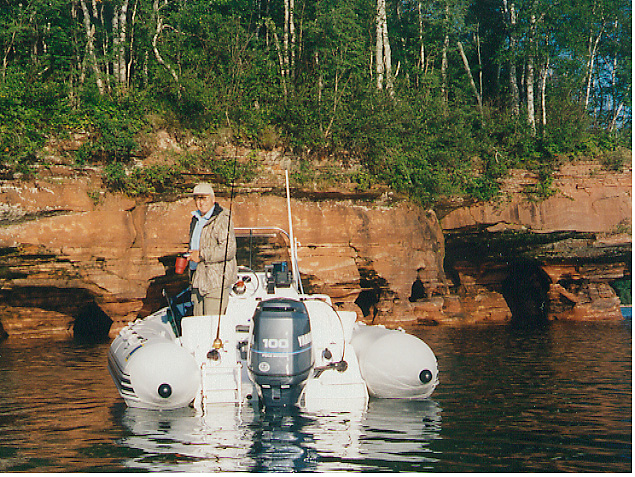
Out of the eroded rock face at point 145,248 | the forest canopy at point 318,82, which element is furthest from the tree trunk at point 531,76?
the eroded rock face at point 145,248

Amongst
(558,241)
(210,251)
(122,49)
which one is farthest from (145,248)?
(558,241)

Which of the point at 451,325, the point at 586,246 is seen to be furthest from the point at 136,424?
the point at 586,246

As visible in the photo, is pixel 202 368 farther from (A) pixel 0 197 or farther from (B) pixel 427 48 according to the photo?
(B) pixel 427 48

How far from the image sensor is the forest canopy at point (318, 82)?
49.6ft

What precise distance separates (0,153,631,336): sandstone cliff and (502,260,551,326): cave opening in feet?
0.23

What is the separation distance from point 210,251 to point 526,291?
16.6 meters

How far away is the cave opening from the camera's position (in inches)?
806

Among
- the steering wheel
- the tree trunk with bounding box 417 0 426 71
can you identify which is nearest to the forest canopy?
the tree trunk with bounding box 417 0 426 71

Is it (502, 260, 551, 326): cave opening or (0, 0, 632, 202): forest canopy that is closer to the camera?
(0, 0, 632, 202): forest canopy

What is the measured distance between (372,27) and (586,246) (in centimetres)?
936

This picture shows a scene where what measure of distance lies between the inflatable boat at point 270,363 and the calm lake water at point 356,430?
208 mm

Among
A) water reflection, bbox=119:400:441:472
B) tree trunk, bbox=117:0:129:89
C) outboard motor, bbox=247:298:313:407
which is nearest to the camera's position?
water reflection, bbox=119:400:441:472

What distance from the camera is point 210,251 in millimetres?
7070

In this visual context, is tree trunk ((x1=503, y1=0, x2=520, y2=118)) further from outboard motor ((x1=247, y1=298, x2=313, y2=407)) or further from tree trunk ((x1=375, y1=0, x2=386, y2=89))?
outboard motor ((x1=247, y1=298, x2=313, y2=407))
